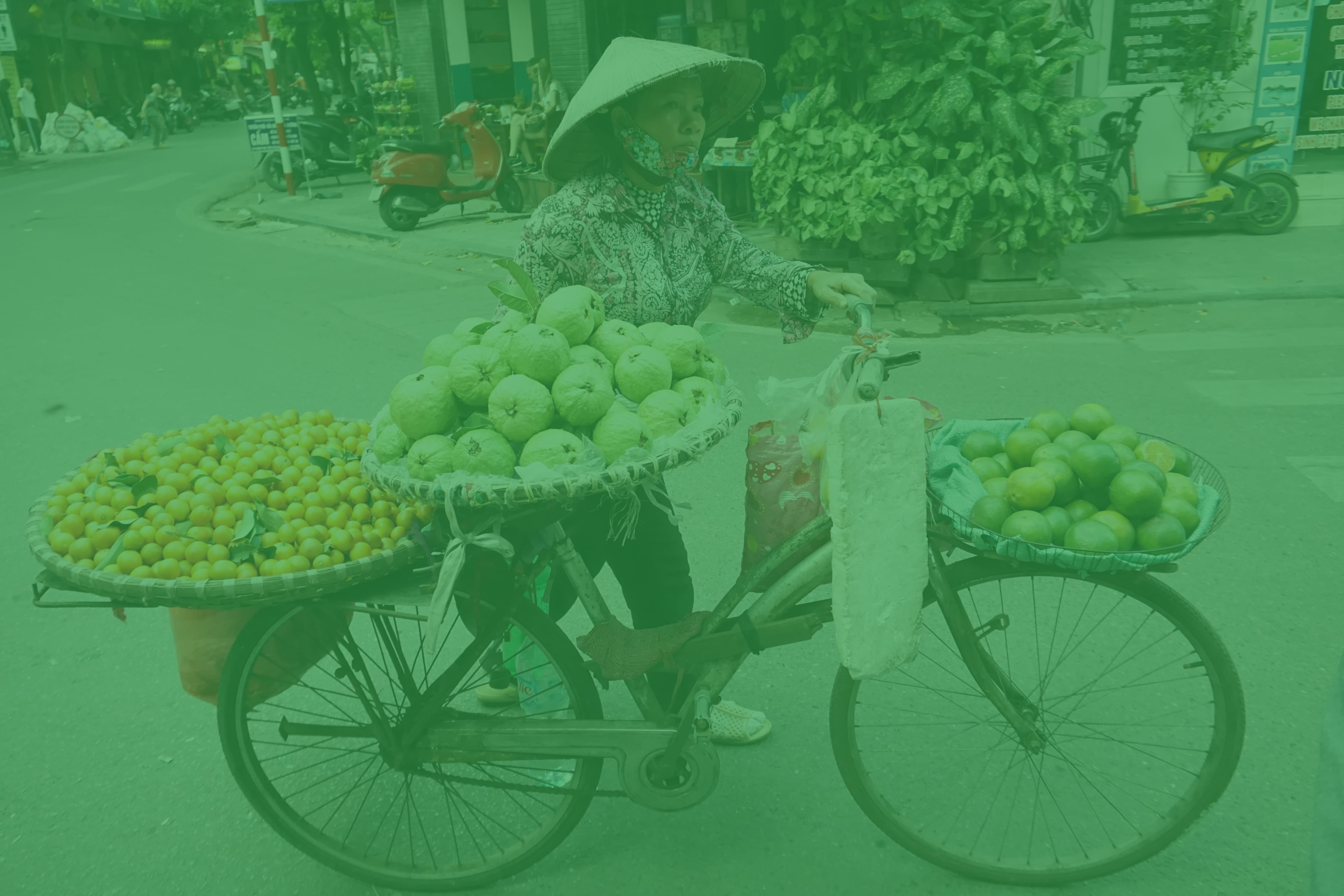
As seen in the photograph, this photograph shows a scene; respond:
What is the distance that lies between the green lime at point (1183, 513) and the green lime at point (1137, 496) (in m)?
0.01

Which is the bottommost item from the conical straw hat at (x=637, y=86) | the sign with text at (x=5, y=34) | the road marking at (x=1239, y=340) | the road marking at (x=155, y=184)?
the road marking at (x=1239, y=340)

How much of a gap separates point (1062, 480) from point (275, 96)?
1343cm

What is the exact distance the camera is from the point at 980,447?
213 cm

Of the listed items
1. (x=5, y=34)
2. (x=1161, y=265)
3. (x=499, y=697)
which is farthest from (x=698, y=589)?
(x=5, y=34)

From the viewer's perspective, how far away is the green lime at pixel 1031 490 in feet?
6.38

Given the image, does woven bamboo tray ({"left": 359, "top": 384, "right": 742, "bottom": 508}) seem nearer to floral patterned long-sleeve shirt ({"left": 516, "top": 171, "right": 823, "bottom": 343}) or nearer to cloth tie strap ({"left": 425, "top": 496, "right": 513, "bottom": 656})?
cloth tie strap ({"left": 425, "top": 496, "right": 513, "bottom": 656})

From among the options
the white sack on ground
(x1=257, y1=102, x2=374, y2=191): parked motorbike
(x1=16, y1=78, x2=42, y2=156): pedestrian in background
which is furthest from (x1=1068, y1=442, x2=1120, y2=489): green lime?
(x1=16, y1=78, x2=42, y2=156): pedestrian in background

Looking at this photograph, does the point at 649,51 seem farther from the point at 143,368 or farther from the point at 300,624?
the point at 143,368

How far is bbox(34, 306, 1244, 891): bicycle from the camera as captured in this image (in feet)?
6.88

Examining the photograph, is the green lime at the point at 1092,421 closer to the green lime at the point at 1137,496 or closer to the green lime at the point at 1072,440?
the green lime at the point at 1072,440

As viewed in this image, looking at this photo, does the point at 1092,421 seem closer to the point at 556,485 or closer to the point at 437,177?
the point at 556,485

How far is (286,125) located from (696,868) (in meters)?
14.8

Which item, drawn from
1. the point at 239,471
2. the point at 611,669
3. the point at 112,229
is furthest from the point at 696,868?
the point at 112,229

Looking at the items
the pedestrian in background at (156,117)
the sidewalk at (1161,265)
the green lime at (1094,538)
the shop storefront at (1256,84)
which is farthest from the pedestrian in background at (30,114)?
the green lime at (1094,538)
